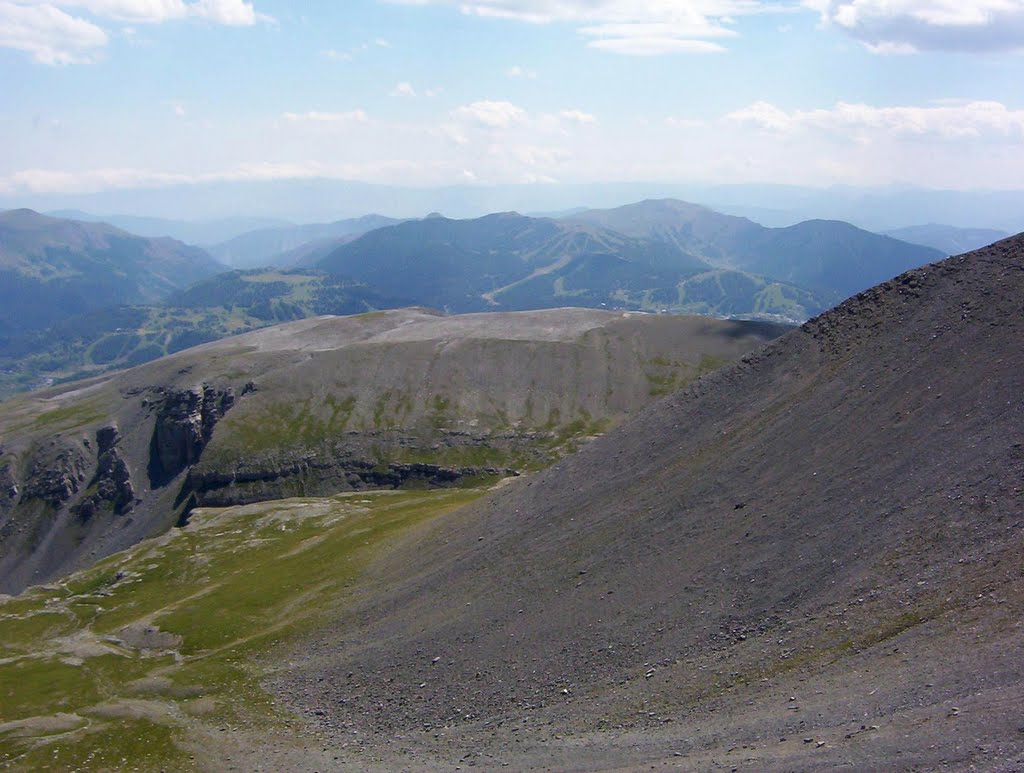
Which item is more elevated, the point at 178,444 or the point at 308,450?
the point at 308,450

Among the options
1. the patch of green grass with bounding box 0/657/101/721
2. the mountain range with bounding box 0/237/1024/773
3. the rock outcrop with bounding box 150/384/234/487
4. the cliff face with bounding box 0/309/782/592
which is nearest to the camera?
the mountain range with bounding box 0/237/1024/773

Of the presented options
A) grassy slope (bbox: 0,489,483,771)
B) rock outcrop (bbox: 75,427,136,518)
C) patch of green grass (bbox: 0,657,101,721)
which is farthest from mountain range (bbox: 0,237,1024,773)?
rock outcrop (bbox: 75,427,136,518)

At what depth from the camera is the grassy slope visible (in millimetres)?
65562

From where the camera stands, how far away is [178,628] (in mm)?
94875

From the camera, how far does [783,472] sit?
226 feet

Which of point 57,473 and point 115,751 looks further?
point 57,473

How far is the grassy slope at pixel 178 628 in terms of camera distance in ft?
215

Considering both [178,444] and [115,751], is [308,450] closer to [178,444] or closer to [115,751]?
[178,444]

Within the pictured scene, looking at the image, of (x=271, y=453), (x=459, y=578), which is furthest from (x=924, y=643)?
(x=271, y=453)

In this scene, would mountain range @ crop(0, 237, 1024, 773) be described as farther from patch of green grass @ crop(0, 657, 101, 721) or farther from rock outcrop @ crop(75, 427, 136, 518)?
rock outcrop @ crop(75, 427, 136, 518)

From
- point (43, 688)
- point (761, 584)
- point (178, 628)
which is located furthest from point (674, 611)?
point (43, 688)

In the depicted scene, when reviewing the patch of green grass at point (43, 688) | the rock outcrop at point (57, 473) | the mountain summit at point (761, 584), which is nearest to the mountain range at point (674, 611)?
the mountain summit at point (761, 584)

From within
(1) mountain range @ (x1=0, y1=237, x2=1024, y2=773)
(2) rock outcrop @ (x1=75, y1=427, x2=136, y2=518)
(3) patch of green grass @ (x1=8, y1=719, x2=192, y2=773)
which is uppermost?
(1) mountain range @ (x1=0, y1=237, x2=1024, y2=773)

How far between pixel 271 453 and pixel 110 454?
48.5 meters
